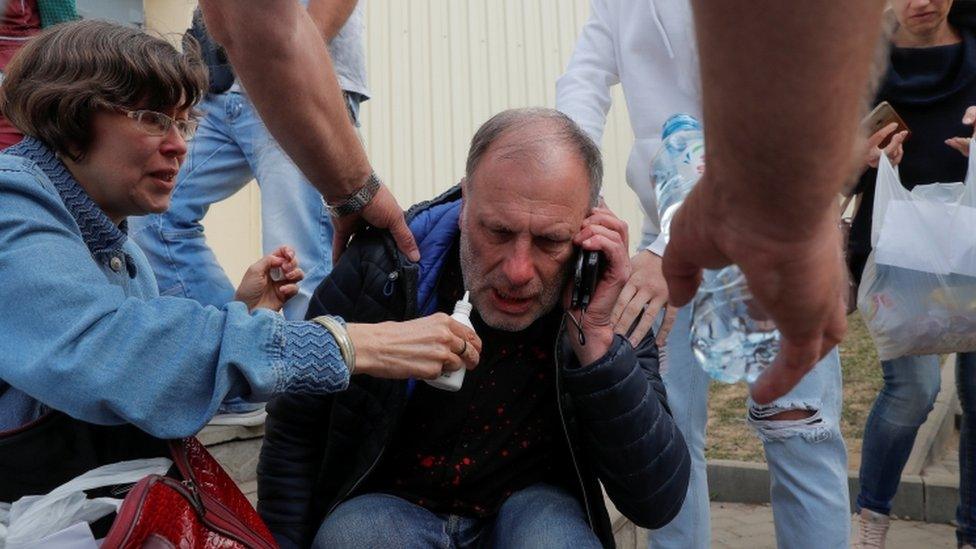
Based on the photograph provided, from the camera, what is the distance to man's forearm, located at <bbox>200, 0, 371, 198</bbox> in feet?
6.43

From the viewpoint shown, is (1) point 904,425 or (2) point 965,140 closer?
(2) point 965,140

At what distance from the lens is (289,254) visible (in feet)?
8.93

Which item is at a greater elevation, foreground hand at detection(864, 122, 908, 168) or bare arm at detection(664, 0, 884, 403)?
bare arm at detection(664, 0, 884, 403)

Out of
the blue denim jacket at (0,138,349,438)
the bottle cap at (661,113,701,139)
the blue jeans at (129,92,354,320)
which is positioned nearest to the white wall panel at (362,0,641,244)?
the blue jeans at (129,92,354,320)

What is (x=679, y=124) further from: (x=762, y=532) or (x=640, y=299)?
(x=762, y=532)

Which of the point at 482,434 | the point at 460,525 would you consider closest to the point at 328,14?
the point at 482,434

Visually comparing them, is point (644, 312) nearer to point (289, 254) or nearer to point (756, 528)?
point (289, 254)

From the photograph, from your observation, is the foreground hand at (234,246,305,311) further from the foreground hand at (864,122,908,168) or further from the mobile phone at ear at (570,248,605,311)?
the foreground hand at (864,122,908,168)

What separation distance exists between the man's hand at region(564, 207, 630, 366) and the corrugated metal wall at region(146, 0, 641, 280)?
4451mm

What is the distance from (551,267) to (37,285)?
3.67 ft

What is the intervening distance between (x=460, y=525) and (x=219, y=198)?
6.76 feet

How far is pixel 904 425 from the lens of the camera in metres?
4.00

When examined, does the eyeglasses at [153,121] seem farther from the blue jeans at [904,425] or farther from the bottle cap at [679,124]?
the blue jeans at [904,425]

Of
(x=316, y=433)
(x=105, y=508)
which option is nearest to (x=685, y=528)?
(x=316, y=433)
